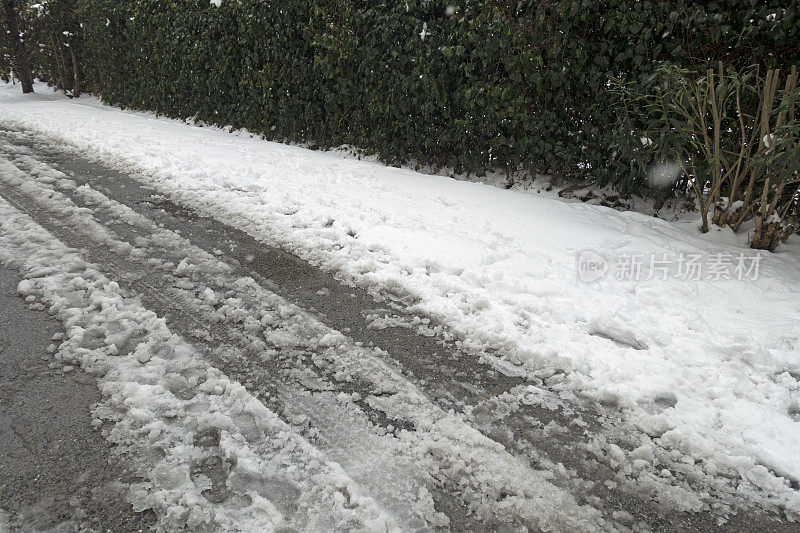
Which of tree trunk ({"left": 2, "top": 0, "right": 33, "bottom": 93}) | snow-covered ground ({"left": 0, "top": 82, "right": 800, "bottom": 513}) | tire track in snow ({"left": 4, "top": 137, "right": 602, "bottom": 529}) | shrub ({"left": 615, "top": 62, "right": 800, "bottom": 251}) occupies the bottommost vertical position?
tire track in snow ({"left": 4, "top": 137, "right": 602, "bottom": 529})

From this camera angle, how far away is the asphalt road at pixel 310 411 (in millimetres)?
1604

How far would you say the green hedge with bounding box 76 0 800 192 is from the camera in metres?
3.79

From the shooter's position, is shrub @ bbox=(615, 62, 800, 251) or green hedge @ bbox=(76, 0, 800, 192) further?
green hedge @ bbox=(76, 0, 800, 192)

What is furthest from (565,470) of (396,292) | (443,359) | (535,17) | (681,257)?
(535,17)

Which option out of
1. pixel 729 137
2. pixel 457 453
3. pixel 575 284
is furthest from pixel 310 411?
pixel 729 137

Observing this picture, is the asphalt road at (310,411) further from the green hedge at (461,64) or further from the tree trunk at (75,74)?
the tree trunk at (75,74)

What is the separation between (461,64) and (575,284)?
3.01 metres

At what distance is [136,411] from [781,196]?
14.7 ft

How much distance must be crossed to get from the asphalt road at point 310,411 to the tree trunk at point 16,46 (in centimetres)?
1326

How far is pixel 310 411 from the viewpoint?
79.2 inches

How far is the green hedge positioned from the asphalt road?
2771 mm

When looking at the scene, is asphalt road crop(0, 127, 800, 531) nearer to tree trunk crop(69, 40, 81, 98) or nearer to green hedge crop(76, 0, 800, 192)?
green hedge crop(76, 0, 800, 192)

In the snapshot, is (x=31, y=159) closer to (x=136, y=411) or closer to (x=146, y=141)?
(x=146, y=141)

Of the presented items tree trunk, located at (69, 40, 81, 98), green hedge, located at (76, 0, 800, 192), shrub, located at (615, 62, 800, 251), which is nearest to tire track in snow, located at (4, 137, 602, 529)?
shrub, located at (615, 62, 800, 251)
